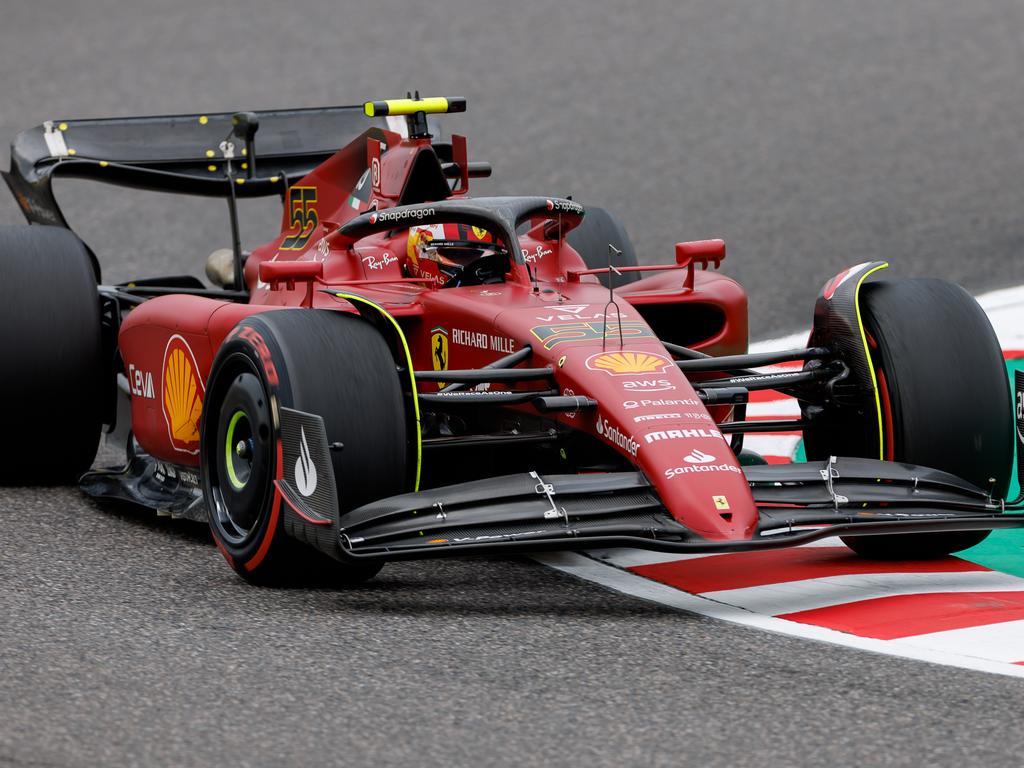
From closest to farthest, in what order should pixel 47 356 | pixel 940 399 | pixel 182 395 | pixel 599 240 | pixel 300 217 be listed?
pixel 940 399 → pixel 182 395 → pixel 47 356 → pixel 300 217 → pixel 599 240

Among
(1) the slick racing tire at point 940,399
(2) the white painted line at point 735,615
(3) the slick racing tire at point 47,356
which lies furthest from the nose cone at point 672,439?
(3) the slick racing tire at point 47,356

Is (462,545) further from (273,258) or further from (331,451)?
(273,258)

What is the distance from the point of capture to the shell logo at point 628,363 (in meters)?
5.58

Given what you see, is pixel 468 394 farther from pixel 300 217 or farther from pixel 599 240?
pixel 599 240

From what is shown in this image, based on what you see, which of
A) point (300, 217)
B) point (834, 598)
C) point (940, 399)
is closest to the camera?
point (834, 598)

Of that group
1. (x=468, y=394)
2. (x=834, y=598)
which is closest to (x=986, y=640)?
(x=834, y=598)

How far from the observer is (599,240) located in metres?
8.60

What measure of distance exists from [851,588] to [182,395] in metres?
2.55

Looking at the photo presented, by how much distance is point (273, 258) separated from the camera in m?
7.51

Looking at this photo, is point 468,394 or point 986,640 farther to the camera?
point 468,394

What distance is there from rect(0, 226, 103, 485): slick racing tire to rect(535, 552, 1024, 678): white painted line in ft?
7.39

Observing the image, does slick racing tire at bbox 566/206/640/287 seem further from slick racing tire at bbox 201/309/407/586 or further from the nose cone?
slick racing tire at bbox 201/309/407/586

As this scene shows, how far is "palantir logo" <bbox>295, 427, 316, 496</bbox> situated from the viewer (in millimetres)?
5184

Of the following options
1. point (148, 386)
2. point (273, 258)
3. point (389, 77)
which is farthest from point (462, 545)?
point (389, 77)
